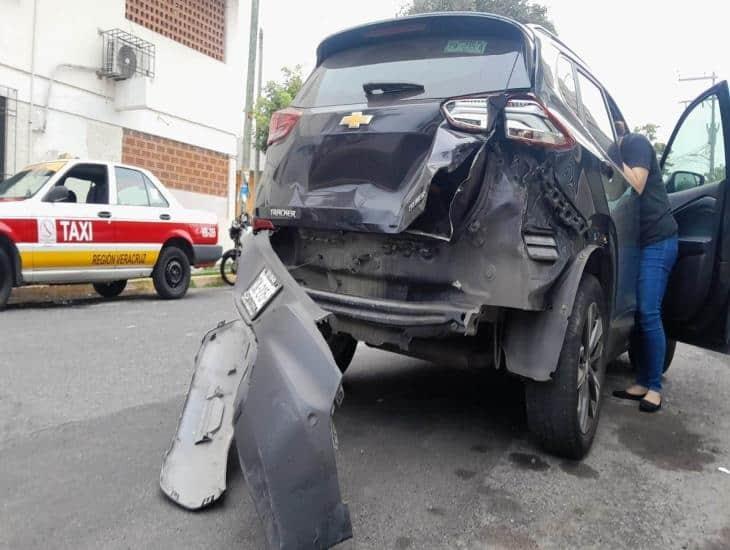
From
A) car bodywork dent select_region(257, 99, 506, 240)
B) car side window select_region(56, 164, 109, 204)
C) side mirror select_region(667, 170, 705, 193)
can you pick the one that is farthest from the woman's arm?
car side window select_region(56, 164, 109, 204)

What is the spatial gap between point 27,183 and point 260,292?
5.78 meters

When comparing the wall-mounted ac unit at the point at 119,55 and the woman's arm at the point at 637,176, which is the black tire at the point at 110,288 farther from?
the woman's arm at the point at 637,176

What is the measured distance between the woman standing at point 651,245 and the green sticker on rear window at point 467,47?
149 centimetres

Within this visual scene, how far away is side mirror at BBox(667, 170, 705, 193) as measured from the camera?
4.50 metres

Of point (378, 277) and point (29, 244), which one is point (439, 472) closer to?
point (378, 277)

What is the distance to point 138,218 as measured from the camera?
7.99m

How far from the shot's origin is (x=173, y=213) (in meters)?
8.55

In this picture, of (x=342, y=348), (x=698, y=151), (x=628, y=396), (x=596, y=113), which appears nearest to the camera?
(x=596, y=113)

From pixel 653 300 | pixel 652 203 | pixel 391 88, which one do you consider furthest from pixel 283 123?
pixel 653 300

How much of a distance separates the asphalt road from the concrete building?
724 cm

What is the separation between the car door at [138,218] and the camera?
7.80 meters

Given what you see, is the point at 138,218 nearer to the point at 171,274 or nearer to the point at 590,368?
the point at 171,274

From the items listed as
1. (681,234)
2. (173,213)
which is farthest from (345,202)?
(173,213)

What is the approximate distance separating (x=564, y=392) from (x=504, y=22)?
173cm
